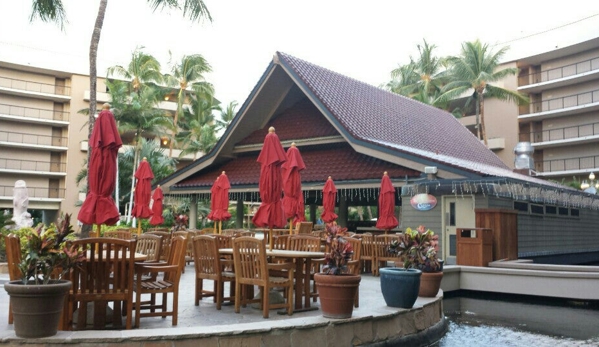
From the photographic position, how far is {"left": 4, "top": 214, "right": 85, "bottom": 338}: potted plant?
444cm

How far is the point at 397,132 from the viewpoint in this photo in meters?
19.6

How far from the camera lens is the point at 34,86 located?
41219 mm

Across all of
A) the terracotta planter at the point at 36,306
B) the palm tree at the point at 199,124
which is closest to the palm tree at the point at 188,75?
the palm tree at the point at 199,124

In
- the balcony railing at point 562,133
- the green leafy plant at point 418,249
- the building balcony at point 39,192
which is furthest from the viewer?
the building balcony at point 39,192

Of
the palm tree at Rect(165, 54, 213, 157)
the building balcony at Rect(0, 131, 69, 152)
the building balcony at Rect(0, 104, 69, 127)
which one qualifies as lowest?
the building balcony at Rect(0, 131, 69, 152)

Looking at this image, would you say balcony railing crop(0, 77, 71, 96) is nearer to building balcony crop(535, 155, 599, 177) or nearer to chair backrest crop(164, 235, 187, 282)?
building balcony crop(535, 155, 599, 177)

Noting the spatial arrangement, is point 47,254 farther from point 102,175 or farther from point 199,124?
point 199,124

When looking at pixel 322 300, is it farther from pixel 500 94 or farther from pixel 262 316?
pixel 500 94

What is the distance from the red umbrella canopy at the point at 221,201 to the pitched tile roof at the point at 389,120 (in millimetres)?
4206

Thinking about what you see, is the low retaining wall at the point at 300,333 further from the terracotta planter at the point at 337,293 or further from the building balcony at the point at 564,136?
the building balcony at the point at 564,136

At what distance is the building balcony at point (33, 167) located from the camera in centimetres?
3959

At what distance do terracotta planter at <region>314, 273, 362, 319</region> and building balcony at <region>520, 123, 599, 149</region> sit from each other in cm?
3483

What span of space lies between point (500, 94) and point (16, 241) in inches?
1514

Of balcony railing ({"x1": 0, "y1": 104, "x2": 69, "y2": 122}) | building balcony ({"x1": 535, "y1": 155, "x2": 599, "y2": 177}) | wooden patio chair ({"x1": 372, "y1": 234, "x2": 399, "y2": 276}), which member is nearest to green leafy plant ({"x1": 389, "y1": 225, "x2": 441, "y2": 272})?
wooden patio chair ({"x1": 372, "y1": 234, "x2": 399, "y2": 276})
